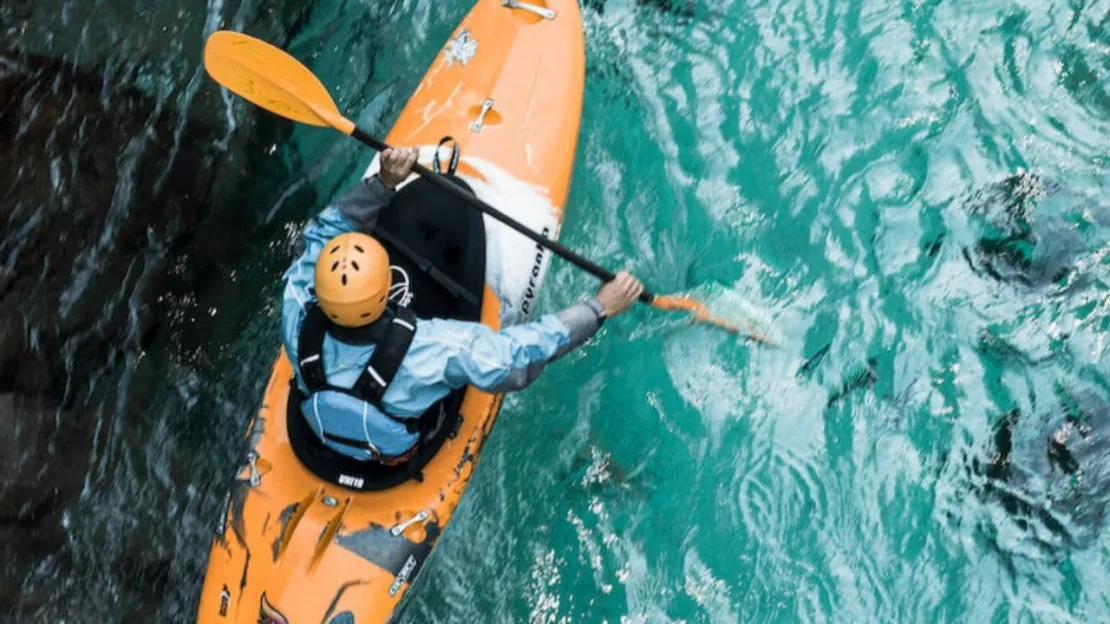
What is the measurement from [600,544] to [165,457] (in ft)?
6.99

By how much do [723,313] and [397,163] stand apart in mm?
1873

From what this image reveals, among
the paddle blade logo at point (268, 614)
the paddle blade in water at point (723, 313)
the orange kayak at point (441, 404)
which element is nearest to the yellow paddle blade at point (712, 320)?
the paddle blade in water at point (723, 313)

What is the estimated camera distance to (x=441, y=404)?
3688 mm

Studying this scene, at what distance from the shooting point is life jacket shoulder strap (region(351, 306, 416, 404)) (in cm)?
306

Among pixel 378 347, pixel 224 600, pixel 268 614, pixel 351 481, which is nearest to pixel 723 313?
pixel 351 481

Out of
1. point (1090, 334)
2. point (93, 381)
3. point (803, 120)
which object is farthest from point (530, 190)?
point (1090, 334)

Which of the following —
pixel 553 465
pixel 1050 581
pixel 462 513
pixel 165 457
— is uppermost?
pixel 1050 581

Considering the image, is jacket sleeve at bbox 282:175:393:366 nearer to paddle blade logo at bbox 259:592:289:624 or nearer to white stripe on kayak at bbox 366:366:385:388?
white stripe on kayak at bbox 366:366:385:388

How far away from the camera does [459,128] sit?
4289 mm

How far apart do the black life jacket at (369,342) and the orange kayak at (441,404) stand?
0.58 meters

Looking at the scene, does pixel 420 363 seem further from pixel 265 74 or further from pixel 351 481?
pixel 265 74

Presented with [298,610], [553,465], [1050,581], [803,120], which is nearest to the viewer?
[298,610]

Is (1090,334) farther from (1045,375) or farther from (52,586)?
(52,586)

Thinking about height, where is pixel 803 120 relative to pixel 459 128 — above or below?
above
